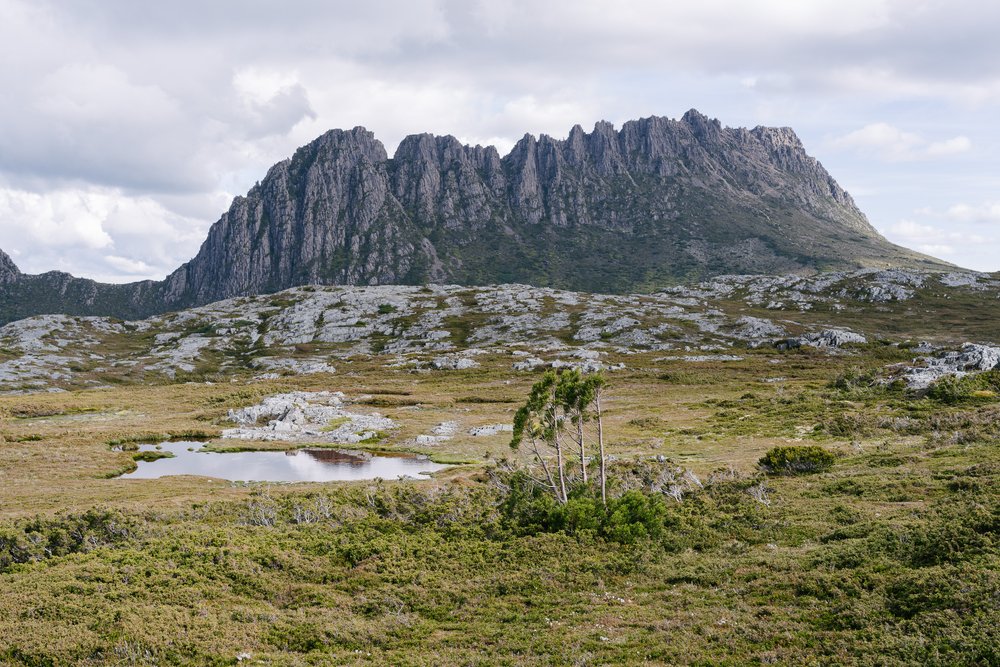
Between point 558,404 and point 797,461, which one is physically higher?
point 558,404

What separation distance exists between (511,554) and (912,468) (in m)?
28.5

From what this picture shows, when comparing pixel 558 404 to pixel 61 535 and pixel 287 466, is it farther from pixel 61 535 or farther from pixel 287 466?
pixel 287 466

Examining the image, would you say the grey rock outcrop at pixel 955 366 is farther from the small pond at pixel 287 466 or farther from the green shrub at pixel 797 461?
the small pond at pixel 287 466

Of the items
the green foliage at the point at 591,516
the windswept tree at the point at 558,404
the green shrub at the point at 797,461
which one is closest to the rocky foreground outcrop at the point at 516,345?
the green shrub at the point at 797,461

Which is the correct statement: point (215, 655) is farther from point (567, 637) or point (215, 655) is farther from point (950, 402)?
point (950, 402)

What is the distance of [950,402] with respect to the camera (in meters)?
60.0

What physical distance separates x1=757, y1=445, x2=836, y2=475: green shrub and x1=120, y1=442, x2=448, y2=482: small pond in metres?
31.5

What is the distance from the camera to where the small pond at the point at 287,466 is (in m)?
56.8

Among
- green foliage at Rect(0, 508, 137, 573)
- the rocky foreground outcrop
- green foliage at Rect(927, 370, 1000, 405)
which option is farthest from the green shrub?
the rocky foreground outcrop

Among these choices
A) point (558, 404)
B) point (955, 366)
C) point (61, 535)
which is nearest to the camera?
point (61, 535)

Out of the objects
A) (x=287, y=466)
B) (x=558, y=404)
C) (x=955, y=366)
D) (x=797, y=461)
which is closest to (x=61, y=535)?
(x=558, y=404)

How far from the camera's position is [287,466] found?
2424 inches

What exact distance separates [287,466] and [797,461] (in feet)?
167

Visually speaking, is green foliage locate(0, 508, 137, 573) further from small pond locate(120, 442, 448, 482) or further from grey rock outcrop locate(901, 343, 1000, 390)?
grey rock outcrop locate(901, 343, 1000, 390)
